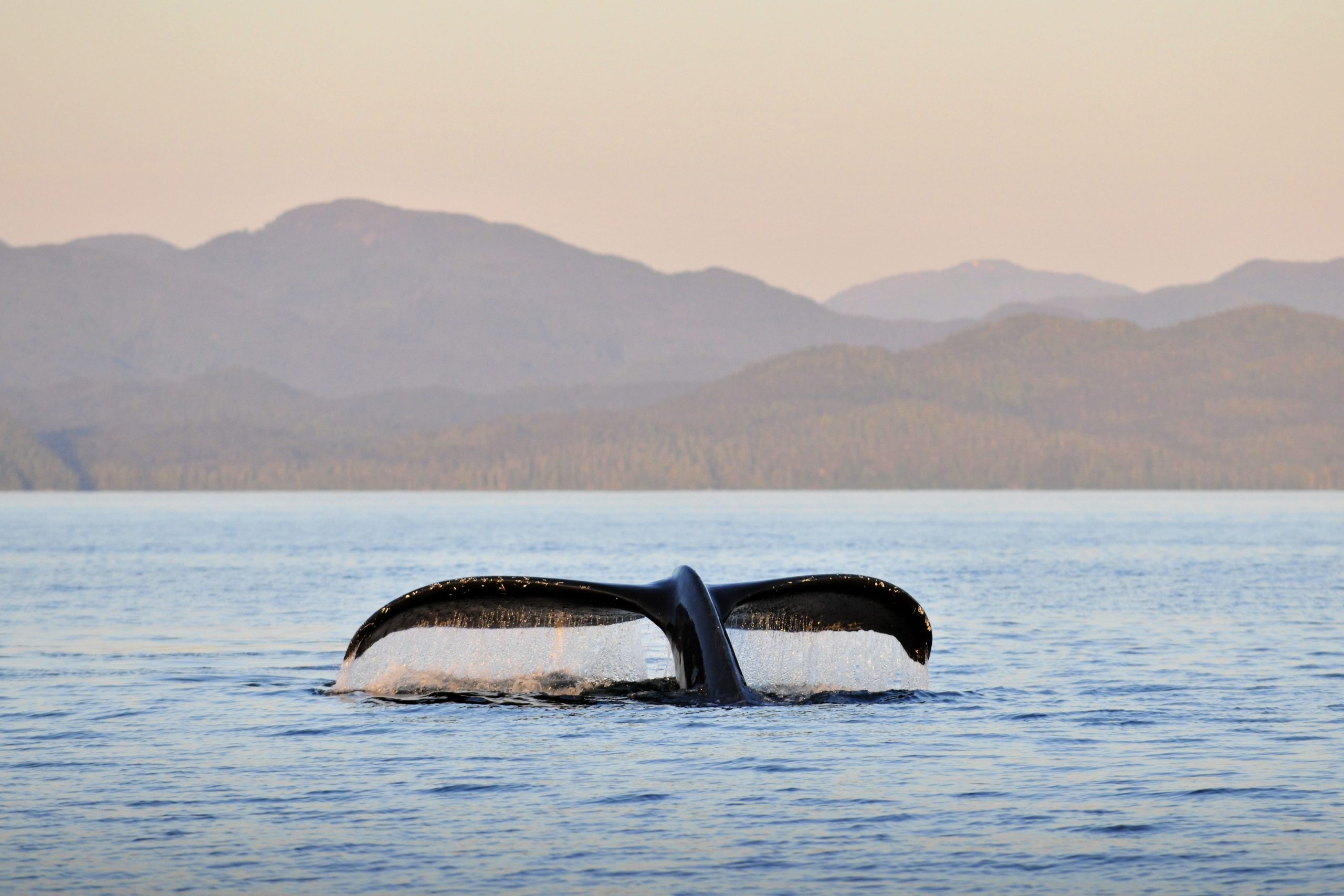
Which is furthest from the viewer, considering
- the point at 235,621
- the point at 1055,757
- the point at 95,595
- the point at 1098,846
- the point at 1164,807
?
the point at 95,595

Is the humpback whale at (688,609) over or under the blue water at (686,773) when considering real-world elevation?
over

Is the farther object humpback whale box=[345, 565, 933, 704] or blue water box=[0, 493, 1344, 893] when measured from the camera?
humpback whale box=[345, 565, 933, 704]

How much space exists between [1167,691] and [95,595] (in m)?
28.3

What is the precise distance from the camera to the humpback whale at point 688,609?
50.9 ft

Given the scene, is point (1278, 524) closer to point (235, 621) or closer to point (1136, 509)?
point (1136, 509)

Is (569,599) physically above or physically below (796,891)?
above

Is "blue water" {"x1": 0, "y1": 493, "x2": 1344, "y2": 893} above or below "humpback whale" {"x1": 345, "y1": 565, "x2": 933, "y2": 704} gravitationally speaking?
below

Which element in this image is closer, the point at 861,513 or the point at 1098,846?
the point at 1098,846

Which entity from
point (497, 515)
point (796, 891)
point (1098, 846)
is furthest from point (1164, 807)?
point (497, 515)

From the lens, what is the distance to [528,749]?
1570 centimetres

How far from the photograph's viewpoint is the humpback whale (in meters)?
15.5

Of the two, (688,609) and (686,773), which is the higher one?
(688,609)

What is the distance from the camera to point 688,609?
1614cm

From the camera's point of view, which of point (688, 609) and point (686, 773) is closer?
point (686, 773)
